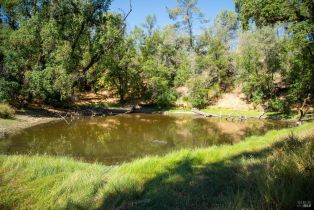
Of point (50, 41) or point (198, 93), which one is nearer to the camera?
point (50, 41)

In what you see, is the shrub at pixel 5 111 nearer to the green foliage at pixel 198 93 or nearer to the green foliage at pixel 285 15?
the green foliage at pixel 285 15

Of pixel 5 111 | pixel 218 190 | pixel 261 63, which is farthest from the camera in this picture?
pixel 261 63

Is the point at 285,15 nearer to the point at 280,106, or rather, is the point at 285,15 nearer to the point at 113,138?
the point at 280,106

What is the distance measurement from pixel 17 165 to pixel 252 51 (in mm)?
34303

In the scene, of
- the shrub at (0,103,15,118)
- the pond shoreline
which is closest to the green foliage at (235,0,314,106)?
the pond shoreline

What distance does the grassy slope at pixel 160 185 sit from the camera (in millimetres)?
5215

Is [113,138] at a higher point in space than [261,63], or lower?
lower

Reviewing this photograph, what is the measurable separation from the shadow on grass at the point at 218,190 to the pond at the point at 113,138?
6.95 metres

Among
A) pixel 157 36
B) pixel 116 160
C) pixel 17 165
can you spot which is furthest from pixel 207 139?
pixel 157 36

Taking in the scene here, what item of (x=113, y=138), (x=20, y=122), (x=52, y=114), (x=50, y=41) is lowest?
(x=113, y=138)

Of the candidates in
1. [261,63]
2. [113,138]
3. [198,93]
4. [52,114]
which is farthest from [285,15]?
[52,114]

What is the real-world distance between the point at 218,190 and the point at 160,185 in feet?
4.72

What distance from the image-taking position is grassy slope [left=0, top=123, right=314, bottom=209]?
5.21m

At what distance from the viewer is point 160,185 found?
805 centimetres
